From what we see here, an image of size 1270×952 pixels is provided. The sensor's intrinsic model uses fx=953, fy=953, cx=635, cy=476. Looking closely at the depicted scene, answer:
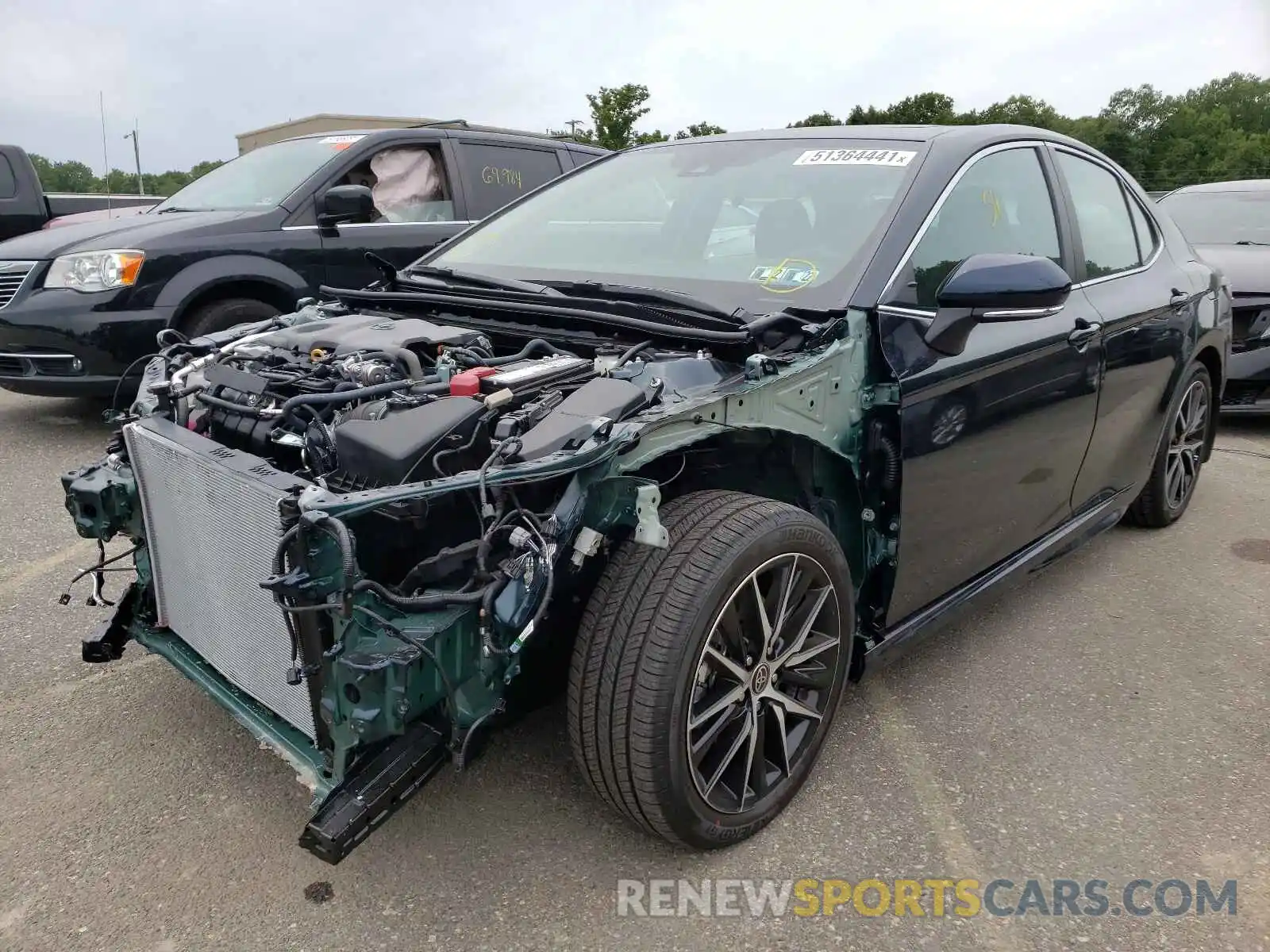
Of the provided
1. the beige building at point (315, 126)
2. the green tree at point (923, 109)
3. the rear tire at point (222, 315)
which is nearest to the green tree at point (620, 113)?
the beige building at point (315, 126)

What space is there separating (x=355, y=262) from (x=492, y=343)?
356 cm

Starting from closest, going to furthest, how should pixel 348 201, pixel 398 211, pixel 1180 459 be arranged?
1. pixel 348 201
2. pixel 1180 459
3. pixel 398 211

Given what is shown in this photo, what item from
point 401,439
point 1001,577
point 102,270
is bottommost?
point 1001,577

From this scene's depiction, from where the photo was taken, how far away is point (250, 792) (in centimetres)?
244

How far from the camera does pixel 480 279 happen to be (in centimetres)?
308

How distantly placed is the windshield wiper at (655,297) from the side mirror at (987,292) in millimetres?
521

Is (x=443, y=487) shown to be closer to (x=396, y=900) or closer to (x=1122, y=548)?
(x=396, y=900)

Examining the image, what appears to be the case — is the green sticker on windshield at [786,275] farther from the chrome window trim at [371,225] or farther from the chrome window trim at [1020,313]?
the chrome window trim at [371,225]

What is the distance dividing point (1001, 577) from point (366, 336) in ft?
6.90

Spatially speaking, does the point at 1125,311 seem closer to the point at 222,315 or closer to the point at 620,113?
the point at 222,315

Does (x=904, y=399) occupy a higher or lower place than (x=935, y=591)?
higher

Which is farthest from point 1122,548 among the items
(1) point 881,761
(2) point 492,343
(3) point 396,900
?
(3) point 396,900

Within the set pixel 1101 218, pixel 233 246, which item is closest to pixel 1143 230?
pixel 1101 218

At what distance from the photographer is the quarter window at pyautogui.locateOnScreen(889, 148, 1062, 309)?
2.64m
